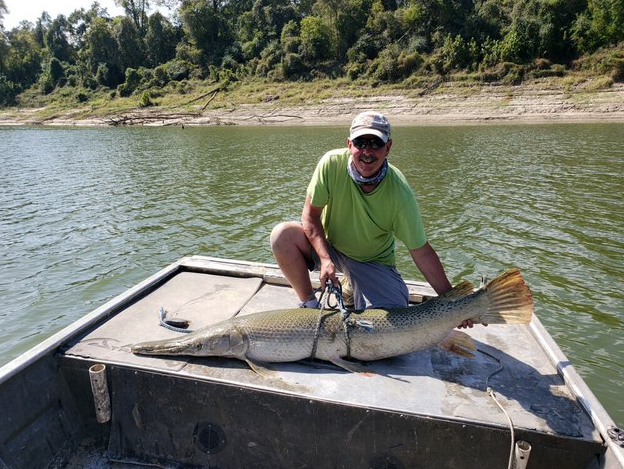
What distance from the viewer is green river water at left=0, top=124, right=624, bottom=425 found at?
279 inches

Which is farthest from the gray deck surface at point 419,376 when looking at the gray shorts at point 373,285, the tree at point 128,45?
the tree at point 128,45

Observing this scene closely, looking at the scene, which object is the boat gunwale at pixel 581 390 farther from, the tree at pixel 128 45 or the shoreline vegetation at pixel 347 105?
the tree at pixel 128 45

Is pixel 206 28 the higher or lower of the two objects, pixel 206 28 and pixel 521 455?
the higher

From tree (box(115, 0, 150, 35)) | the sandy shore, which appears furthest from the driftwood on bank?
tree (box(115, 0, 150, 35))

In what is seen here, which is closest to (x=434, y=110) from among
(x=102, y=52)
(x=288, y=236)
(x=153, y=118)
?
(x=153, y=118)

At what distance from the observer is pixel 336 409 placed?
3236mm

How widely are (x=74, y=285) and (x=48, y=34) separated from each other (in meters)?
115

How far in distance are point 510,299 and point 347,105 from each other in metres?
45.2

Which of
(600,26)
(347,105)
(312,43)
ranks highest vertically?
(312,43)

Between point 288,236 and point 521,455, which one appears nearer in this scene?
point 521,455

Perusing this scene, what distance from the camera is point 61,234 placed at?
11172mm

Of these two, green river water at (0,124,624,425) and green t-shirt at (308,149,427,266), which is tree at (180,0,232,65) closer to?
green river water at (0,124,624,425)

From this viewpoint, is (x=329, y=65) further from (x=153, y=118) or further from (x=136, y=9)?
(x=136, y=9)

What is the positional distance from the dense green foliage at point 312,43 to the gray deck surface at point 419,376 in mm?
44397
